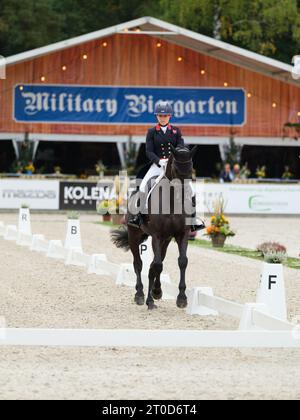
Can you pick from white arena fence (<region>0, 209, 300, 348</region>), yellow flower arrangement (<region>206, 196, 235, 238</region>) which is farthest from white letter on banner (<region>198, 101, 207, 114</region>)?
white arena fence (<region>0, 209, 300, 348</region>)

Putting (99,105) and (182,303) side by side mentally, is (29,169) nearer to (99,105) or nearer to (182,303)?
(99,105)

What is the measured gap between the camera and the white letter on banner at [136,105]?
42844 millimetres

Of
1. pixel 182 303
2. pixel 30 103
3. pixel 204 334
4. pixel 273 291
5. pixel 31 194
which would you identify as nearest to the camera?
pixel 204 334

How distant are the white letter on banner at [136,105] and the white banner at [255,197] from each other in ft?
25.7

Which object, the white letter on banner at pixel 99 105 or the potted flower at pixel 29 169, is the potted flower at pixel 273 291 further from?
the white letter on banner at pixel 99 105

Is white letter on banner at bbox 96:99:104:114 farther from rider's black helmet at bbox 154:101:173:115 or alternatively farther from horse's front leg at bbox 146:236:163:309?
horse's front leg at bbox 146:236:163:309

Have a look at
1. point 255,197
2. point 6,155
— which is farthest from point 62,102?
point 255,197

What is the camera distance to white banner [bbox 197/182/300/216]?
35656 millimetres

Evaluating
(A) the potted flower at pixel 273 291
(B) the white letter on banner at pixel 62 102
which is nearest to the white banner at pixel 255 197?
Answer: (B) the white letter on banner at pixel 62 102

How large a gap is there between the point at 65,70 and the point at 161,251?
30629 mm

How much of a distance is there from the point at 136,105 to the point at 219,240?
20506mm

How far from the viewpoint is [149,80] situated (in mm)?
43062

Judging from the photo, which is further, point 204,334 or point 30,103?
point 30,103
